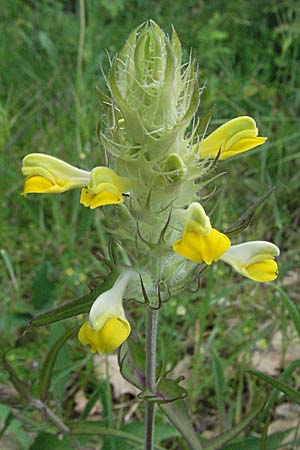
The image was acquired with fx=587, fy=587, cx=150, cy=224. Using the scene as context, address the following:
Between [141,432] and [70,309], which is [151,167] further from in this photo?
[141,432]

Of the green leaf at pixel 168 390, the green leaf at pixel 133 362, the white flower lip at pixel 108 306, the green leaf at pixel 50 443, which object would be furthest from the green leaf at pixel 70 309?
the green leaf at pixel 50 443

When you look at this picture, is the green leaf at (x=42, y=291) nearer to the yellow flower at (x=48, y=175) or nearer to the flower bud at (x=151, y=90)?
the yellow flower at (x=48, y=175)

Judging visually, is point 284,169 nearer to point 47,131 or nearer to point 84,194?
point 47,131

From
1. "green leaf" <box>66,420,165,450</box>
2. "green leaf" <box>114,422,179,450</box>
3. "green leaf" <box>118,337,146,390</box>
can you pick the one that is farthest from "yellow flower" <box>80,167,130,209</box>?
"green leaf" <box>114,422,179,450</box>

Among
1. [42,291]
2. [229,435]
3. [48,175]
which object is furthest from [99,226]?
[48,175]

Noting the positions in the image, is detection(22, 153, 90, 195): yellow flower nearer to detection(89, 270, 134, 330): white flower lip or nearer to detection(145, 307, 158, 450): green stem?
detection(89, 270, 134, 330): white flower lip

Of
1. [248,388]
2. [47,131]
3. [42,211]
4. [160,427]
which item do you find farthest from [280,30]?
[160,427]
